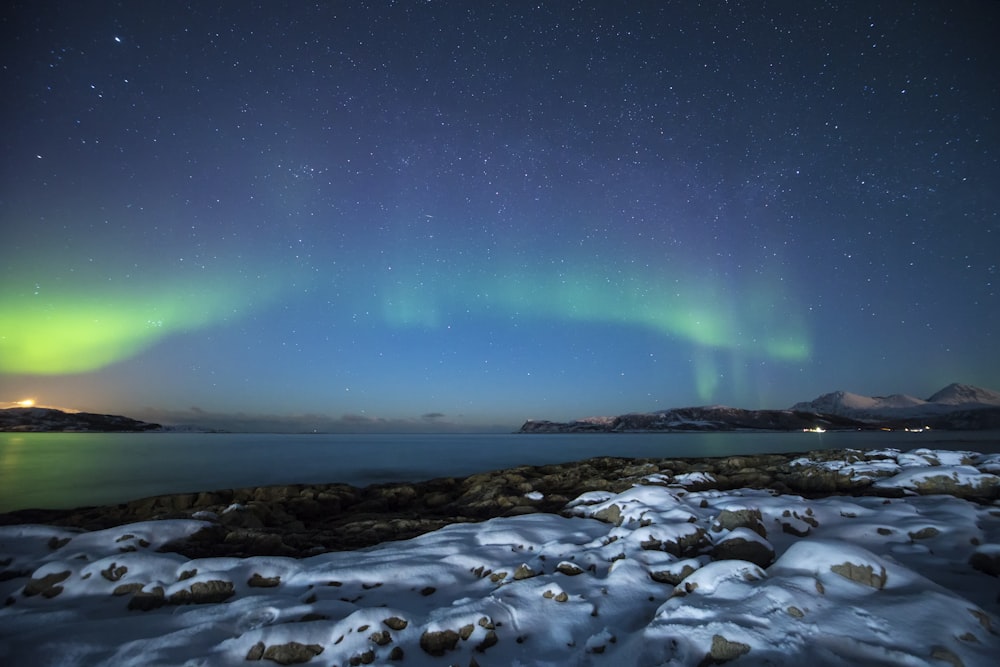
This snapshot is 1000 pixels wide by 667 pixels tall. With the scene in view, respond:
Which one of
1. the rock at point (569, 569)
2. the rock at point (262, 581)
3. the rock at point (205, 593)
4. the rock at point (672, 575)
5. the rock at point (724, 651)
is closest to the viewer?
the rock at point (724, 651)

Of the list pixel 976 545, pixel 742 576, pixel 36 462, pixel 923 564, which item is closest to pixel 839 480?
pixel 976 545

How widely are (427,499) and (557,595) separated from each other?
1553 centimetres

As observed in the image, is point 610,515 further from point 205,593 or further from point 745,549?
point 205,593

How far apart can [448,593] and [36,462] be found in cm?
8051

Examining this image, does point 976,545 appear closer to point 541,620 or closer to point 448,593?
point 541,620

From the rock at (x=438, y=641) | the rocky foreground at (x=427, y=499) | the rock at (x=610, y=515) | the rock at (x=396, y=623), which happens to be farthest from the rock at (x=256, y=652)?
the rock at (x=610, y=515)

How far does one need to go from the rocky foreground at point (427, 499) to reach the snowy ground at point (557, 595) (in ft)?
7.92

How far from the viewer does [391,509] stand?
20.2m

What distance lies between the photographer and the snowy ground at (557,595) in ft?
15.9

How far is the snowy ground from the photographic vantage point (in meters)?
4.86

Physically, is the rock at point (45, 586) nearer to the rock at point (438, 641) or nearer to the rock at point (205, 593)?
the rock at point (205, 593)

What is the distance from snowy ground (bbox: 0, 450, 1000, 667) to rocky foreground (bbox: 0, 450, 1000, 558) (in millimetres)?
2415

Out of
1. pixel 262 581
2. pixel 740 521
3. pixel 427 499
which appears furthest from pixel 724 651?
pixel 427 499

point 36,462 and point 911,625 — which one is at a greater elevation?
point 911,625
